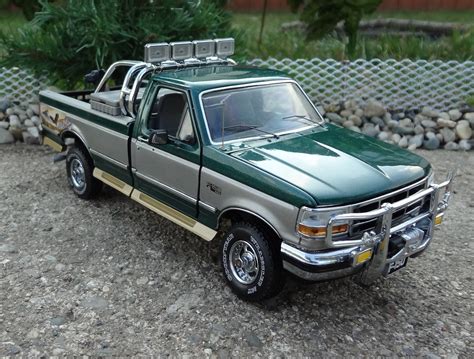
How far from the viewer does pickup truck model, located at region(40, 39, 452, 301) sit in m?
3.90

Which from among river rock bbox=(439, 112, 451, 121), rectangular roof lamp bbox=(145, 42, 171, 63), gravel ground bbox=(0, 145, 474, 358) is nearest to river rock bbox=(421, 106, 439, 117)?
river rock bbox=(439, 112, 451, 121)

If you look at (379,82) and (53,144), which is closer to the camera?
(53,144)

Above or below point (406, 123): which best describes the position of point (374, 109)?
above

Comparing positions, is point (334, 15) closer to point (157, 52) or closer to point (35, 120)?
point (157, 52)

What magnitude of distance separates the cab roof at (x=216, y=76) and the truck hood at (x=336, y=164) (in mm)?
740

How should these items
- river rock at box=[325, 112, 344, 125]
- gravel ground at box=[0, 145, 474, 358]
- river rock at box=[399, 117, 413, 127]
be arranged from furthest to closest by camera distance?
river rock at box=[325, 112, 344, 125] < river rock at box=[399, 117, 413, 127] < gravel ground at box=[0, 145, 474, 358]

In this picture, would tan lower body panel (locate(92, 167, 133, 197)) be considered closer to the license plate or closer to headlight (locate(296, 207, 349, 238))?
headlight (locate(296, 207, 349, 238))

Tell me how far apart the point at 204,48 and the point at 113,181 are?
1.78 meters

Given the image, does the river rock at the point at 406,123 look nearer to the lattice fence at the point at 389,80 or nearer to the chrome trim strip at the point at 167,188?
the lattice fence at the point at 389,80

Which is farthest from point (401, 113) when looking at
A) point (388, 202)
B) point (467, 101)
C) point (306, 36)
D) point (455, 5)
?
point (455, 5)

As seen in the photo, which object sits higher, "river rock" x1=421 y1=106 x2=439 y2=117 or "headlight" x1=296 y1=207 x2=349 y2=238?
"headlight" x1=296 y1=207 x2=349 y2=238

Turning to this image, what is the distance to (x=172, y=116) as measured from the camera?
16.7 ft

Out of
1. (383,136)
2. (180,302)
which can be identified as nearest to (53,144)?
(180,302)

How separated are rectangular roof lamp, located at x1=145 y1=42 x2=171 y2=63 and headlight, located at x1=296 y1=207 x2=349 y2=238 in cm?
257
